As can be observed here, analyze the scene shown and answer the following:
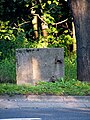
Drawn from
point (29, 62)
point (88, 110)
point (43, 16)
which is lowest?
point (88, 110)

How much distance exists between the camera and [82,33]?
1428cm

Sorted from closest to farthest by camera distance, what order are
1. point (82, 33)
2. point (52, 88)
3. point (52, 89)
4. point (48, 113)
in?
1. point (48, 113)
2. point (52, 89)
3. point (52, 88)
4. point (82, 33)

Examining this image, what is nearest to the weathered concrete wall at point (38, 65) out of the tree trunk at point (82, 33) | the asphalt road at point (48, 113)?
the tree trunk at point (82, 33)

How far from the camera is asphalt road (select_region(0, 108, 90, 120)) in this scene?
9.87 metres

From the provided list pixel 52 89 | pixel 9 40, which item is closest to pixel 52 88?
pixel 52 89

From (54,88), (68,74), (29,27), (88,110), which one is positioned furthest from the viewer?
(29,27)

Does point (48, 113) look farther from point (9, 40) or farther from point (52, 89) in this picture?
point (9, 40)

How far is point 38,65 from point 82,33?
157 centimetres

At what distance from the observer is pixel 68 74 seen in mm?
16719

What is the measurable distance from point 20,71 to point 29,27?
1277 centimetres

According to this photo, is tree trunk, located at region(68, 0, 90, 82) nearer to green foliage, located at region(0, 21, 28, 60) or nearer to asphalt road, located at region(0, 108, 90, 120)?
asphalt road, located at region(0, 108, 90, 120)

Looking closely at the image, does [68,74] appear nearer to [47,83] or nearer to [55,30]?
[47,83]

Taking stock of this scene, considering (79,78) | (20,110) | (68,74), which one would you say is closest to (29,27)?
(68,74)

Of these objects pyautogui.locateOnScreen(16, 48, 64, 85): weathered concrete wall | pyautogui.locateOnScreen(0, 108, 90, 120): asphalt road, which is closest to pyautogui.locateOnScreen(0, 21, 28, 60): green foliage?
pyautogui.locateOnScreen(16, 48, 64, 85): weathered concrete wall
